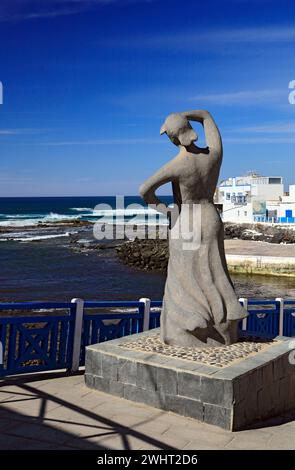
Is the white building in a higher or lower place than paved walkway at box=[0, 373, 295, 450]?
higher

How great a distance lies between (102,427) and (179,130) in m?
3.37

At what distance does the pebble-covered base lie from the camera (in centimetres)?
529

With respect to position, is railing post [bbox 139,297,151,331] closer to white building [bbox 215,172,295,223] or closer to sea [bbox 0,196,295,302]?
sea [bbox 0,196,295,302]

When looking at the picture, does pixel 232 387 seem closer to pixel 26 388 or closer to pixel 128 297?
pixel 26 388

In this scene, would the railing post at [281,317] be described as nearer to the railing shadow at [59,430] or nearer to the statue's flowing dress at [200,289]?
the statue's flowing dress at [200,289]

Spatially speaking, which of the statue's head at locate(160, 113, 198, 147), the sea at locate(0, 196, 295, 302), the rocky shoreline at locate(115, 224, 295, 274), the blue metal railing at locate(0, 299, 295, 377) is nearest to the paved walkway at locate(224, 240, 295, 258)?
the rocky shoreline at locate(115, 224, 295, 274)

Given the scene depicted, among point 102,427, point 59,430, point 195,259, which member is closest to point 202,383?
point 102,427

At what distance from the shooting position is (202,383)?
4777 mm

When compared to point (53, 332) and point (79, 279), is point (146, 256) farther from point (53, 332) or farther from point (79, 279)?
point (53, 332)

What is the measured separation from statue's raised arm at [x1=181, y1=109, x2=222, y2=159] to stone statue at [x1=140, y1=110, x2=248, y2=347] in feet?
0.04

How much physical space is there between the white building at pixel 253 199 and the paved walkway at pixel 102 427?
4727 cm

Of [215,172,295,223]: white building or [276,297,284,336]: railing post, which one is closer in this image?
[276,297,284,336]: railing post
